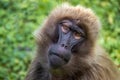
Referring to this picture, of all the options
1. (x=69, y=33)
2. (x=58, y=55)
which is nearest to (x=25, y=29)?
(x=69, y=33)

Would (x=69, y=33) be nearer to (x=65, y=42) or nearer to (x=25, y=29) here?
(x=65, y=42)

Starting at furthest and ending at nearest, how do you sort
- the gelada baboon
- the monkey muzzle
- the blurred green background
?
1. the blurred green background
2. the gelada baboon
3. the monkey muzzle

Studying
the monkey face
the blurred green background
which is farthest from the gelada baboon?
the blurred green background

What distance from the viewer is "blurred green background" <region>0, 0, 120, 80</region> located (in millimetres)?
6895

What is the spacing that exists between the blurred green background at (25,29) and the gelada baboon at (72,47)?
1103mm

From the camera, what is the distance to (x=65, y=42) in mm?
5180

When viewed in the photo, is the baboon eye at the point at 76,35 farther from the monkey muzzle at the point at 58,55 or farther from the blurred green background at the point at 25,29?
the blurred green background at the point at 25,29

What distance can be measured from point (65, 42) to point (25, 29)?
7.12 ft

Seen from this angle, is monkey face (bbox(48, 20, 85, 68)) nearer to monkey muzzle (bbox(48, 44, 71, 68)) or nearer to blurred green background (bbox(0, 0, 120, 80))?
monkey muzzle (bbox(48, 44, 71, 68))

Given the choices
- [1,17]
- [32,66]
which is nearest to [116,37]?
[1,17]

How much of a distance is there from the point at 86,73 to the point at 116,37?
84.7 inches

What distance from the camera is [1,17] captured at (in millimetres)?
7555

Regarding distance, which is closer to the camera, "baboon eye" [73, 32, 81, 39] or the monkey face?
the monkey face

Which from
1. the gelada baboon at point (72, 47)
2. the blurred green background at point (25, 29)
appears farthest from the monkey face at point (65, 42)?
the blurred green background at point (25, 29)
